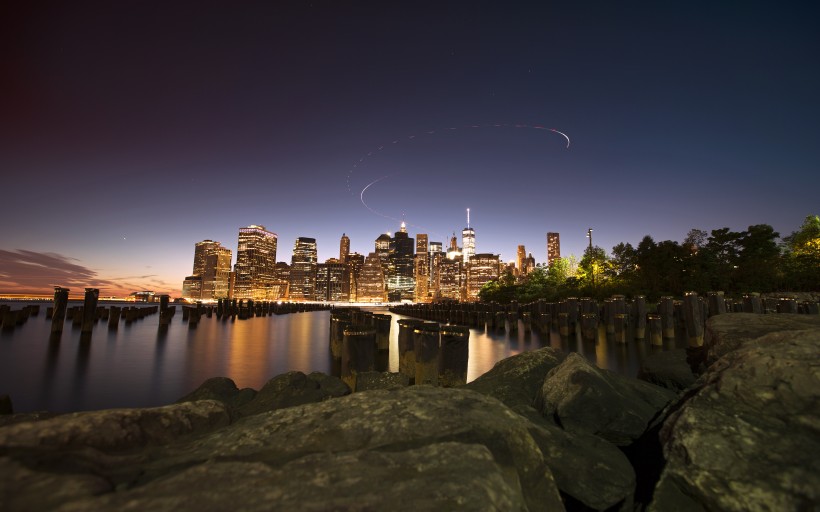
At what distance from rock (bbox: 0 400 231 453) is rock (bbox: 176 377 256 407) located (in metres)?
4.70

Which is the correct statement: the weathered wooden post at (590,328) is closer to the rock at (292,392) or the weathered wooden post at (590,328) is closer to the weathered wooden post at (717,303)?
the weathered wooden post at (717,303)

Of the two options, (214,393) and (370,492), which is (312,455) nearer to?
(370,492)

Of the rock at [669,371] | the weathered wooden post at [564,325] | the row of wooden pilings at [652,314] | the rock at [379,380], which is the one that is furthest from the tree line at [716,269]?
the rock at [379,380]

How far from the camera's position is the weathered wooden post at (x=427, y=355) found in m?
8.86

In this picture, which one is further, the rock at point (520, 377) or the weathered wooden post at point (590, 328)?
the weathered wooden post at point (590, 328)

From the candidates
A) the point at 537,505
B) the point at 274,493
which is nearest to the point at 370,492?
the point at 274,493

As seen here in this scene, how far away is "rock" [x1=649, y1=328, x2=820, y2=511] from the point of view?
9.42 ft

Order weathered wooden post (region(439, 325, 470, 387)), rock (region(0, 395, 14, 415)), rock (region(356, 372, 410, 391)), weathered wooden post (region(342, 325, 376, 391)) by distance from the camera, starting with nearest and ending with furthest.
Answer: rock (region(0, 395, 14, 415)) → rock (region(356, 372, 410, 391)) → weathered wooden post (region(439, 325, 470, 387)) → weathered wooden post (region(342, 325, 376, 391))

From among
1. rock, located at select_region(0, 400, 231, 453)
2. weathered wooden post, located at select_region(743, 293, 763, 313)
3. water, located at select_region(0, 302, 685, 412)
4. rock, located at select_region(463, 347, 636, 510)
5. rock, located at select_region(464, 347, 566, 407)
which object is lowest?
water, located at select_region(0, 302, 685, 412)

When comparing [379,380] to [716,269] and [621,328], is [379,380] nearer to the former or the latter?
[621,328]

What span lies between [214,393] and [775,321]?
1156cm

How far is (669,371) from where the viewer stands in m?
7.71

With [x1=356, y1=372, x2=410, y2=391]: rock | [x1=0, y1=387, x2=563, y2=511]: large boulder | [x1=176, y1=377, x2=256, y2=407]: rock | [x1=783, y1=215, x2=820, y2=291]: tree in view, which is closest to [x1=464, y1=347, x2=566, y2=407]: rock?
[x1=356, y1=372, x2=410, y2=391]: rock

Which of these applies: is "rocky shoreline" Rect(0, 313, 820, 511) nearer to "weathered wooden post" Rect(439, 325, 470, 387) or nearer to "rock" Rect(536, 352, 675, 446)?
"rock" Rect(536, 352, 675, 446)
